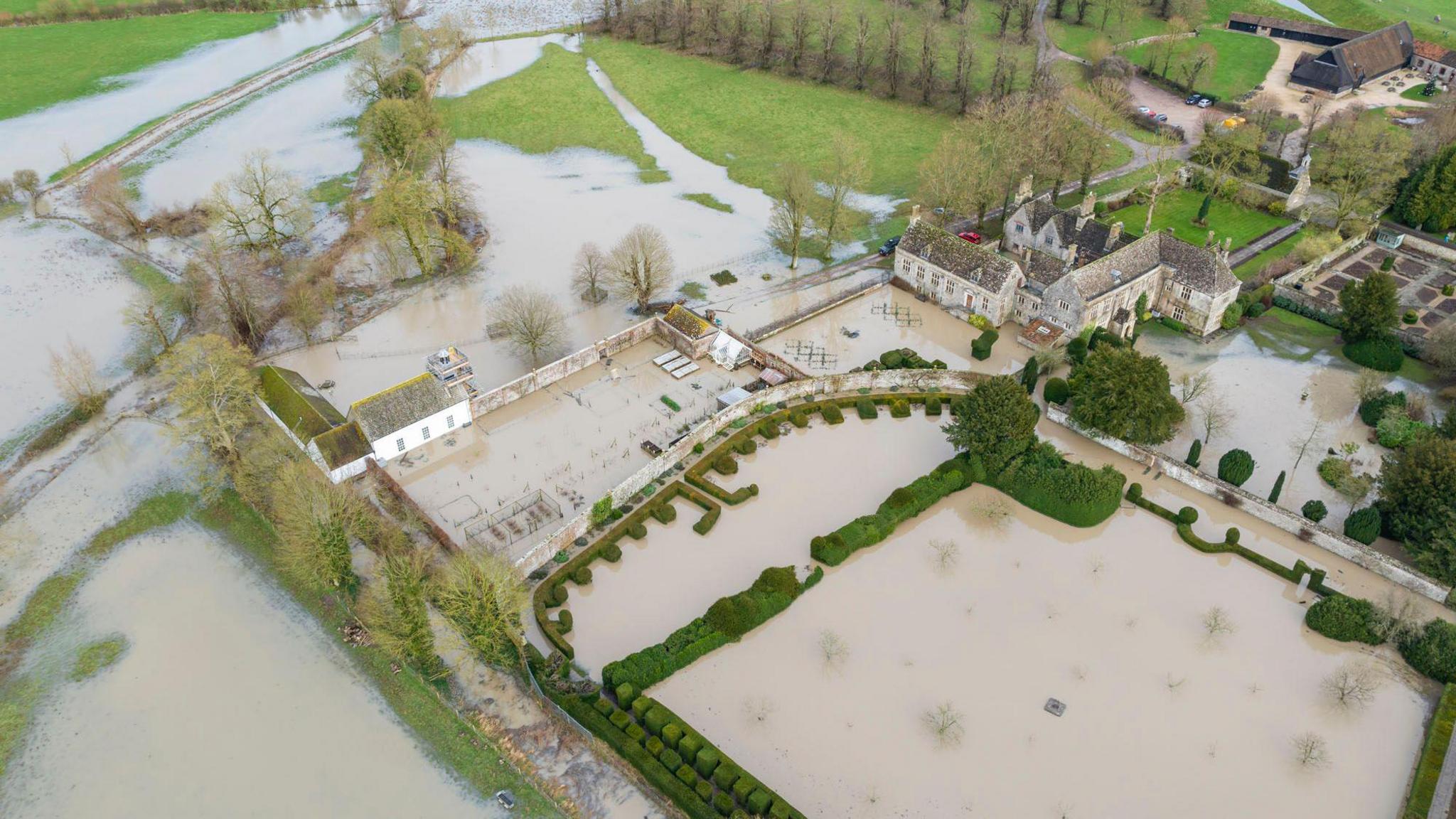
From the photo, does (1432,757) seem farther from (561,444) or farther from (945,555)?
(561,444)

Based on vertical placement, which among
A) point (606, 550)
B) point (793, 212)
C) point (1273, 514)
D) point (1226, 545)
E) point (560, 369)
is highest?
point (793, 212)

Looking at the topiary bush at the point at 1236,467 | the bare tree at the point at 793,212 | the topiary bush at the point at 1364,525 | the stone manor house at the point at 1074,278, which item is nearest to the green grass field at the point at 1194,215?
the stone manor house at the point at 1074,278

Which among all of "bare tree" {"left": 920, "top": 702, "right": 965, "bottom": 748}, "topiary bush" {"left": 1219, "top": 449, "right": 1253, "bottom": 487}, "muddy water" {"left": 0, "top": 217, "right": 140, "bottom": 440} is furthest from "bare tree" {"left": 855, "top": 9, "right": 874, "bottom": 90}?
"bare tree" {"left": 920, "top": 702, "right": 965, "bottom": 748}

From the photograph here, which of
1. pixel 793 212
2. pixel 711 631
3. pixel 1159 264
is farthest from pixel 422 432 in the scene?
pixel 1159 264

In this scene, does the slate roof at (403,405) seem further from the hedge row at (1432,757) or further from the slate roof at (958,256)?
the hedge row at (1432,757)

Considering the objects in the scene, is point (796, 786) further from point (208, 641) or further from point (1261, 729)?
point (208, 641)

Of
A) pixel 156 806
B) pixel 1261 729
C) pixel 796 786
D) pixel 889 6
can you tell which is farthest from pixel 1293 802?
pixel 889 6
